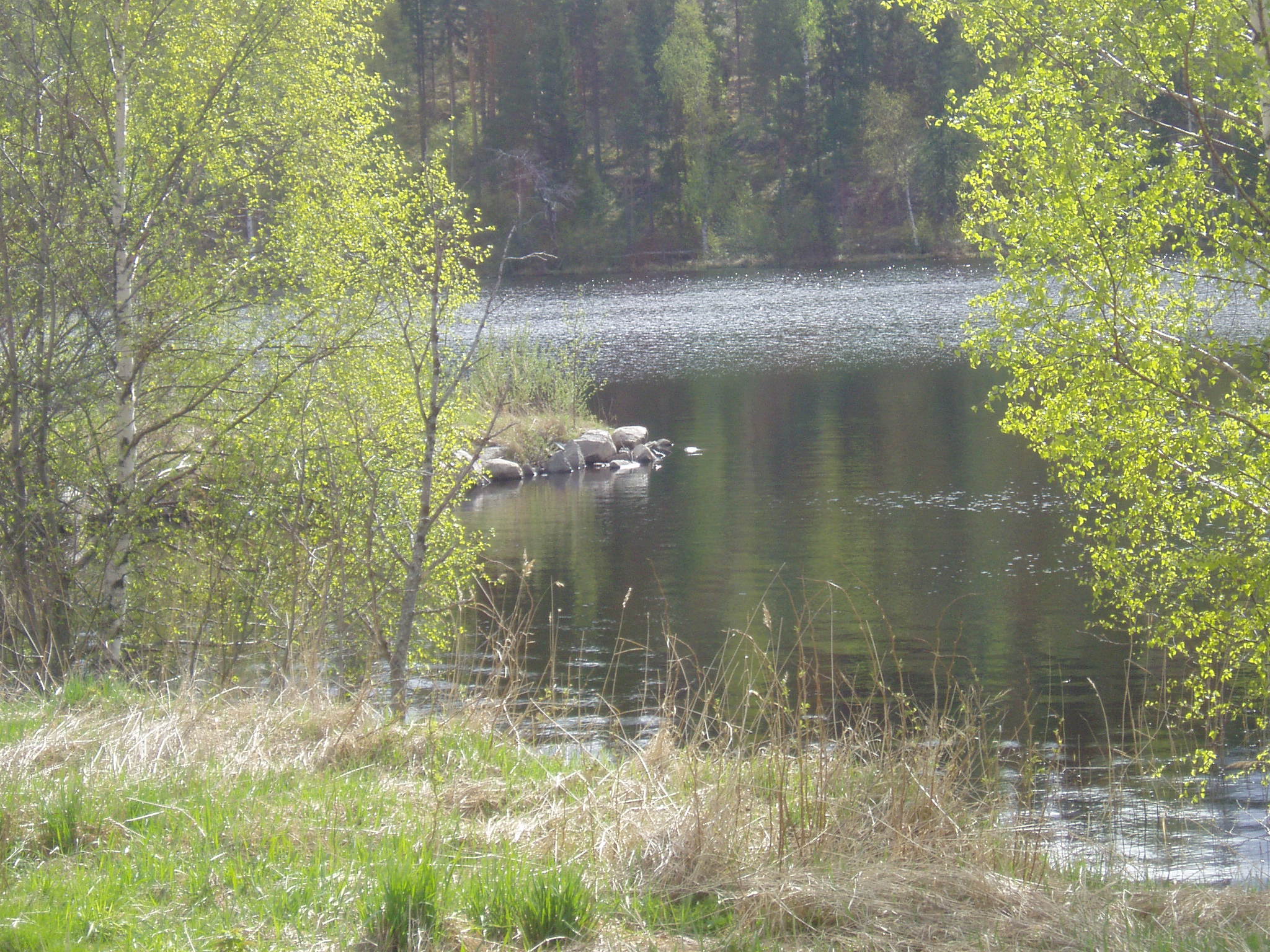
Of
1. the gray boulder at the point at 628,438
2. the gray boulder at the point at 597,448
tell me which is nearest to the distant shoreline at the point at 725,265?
the gray boulder at the point at 628,438

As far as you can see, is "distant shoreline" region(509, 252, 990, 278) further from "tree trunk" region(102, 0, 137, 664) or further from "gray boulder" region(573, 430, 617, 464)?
"tree trunk" region(102, 0, 137, 664)

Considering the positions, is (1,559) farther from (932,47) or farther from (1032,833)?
(932,47)

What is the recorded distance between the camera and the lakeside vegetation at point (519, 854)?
358 cm

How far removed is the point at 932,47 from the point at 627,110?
19.1 m

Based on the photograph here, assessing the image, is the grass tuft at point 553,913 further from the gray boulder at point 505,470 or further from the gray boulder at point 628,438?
the gray boulder at point 628,438

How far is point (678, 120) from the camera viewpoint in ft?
250

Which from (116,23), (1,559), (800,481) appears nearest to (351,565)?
(1,559)

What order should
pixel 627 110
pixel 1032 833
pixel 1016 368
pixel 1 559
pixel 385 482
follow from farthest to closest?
1. pixel 627 110
2. pixel 385 482
3. pixel 1 559
4. pixel 1016 368
5. pixel 1032 833

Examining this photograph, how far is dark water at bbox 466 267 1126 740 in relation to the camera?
14.3 m

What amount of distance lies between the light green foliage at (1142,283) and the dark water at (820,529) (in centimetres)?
93

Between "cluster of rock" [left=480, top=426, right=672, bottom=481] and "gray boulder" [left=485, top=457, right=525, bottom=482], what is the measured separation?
14 millimetres

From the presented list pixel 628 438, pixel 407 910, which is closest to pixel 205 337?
pixel 407 910

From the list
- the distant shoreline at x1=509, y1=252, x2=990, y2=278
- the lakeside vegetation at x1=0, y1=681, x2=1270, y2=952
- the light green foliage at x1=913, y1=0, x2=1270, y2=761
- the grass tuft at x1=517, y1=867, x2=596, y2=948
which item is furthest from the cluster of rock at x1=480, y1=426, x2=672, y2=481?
the distant shoreline at x1=509, y1=252, x2=990, y2=278

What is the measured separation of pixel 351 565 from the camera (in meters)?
9.76
